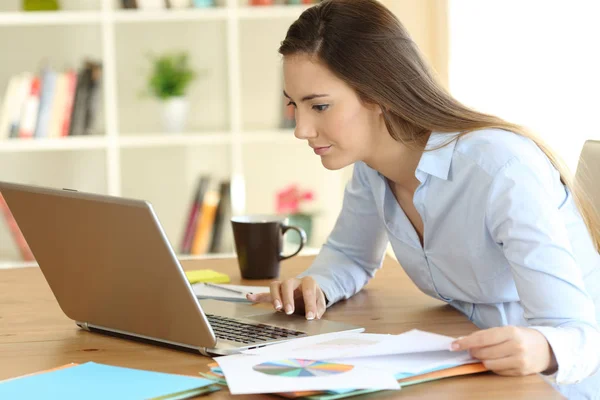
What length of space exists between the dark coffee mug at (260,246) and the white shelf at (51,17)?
6.27 feet

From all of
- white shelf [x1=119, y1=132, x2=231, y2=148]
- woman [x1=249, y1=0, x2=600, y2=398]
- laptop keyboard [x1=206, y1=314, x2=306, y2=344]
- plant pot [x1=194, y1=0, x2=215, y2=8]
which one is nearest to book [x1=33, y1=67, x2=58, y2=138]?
white shelf [x1=119, y1=132, x2=231, y2=148]

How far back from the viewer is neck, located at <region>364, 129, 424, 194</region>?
141 cm

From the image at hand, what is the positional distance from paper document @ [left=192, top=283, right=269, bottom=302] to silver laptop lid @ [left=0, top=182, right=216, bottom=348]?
257 mm

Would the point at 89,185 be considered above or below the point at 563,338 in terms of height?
below

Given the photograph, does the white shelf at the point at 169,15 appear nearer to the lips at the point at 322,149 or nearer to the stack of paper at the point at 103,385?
the lips at the point at 322,149

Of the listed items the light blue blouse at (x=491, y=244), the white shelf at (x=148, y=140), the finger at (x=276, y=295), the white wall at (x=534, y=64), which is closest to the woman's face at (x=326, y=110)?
the light blue blouse at (x=491, y=244)

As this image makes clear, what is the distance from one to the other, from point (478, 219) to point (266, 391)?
1.80ft

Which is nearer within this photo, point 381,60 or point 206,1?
point 381,60

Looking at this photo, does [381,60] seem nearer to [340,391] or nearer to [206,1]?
[340,391]

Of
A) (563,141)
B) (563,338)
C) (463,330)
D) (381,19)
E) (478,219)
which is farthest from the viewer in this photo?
(563,141)

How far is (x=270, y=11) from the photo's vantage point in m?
3.26

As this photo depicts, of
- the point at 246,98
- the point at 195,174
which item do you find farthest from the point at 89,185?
the point at 246,98

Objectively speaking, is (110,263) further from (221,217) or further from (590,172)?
(221,217)

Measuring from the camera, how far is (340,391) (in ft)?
2.63
